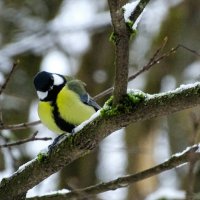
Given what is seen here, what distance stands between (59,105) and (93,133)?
87 centimetres

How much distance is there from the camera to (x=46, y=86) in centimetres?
311

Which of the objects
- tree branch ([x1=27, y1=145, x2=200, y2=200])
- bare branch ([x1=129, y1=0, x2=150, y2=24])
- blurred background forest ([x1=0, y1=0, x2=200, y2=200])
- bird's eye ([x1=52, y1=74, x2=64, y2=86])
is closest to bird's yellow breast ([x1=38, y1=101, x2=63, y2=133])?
bird's eye ([x1=52, y1=74, x2=64, y2=86])

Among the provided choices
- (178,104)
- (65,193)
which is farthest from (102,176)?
(178,104)

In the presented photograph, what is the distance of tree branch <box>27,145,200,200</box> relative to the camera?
2.24m

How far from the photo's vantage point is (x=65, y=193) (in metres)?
2.58

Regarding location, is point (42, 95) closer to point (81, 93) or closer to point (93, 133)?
point (81, 93)

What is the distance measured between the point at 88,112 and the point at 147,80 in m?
3.26

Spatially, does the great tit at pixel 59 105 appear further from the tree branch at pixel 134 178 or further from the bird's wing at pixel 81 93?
the tree branch at pixel 134 178

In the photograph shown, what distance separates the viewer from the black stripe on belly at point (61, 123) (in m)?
3.02

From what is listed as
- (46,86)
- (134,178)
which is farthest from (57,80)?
(134,178)

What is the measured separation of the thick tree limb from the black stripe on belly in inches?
22.3

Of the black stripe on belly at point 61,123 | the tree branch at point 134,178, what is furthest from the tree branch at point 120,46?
the black stripe on belly at point 61,123

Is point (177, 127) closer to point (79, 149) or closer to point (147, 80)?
point (147, 80)

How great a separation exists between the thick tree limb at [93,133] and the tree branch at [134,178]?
14 cm
